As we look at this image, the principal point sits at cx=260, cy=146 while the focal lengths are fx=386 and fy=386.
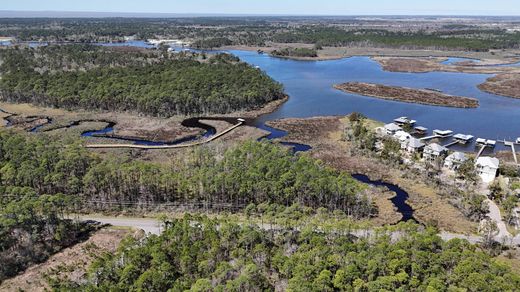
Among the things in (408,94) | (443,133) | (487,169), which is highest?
(408,94)

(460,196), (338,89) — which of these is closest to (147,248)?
(460,196)

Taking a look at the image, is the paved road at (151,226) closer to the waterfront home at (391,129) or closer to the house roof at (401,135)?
the house roof at (401,135)

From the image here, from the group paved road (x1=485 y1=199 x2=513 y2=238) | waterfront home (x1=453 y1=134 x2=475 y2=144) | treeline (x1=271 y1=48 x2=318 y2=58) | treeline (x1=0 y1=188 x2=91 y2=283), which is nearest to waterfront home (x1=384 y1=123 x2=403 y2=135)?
waterfront home (x1=453 y1=134 x2=475 y2=144)

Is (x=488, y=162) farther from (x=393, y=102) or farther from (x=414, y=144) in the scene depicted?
(x=393, y=102)

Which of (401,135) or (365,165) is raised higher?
(401,135)

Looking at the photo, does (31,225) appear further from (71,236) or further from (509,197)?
(509,197)

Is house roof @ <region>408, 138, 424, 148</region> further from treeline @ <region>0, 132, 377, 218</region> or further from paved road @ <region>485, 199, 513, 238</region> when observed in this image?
treeline @ <region>0, 132, 377, 218</region>

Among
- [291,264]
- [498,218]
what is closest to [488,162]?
[498,218]
